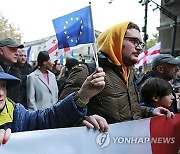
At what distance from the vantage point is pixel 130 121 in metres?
2.49

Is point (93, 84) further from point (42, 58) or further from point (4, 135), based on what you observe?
point (42, 58)

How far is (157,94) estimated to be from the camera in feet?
10.8

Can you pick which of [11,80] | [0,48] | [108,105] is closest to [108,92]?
[108,105]

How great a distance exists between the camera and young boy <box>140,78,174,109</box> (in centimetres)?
328

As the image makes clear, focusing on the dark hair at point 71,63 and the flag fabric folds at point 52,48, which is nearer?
the flag fabric folds at point 52,48

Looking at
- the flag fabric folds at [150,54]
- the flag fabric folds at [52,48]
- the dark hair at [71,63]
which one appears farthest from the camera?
the flag fabric folds at [150,54]

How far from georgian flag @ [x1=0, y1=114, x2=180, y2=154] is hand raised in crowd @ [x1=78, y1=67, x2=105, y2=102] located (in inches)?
8.8

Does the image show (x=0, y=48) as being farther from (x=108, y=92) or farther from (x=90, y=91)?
(x=90, y=91)

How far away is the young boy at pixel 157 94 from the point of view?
328cm

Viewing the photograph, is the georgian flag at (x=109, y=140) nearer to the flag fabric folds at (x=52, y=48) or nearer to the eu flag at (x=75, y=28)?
the eu flag at (x=75, y=28)

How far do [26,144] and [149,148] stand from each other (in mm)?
935

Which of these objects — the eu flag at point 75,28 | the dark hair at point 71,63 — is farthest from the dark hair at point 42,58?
the eu flag at point 75,28

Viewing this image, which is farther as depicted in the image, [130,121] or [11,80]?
[130,121]

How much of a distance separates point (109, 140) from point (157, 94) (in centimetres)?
114
